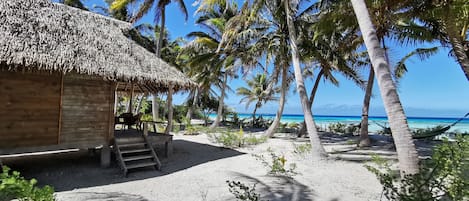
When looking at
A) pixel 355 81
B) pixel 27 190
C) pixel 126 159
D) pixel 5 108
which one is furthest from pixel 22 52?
pixel 355 81

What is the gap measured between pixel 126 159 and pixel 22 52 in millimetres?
3113

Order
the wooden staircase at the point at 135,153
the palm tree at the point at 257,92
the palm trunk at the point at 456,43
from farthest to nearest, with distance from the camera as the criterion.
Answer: the palm tree at the point at 257,92 < the palm trunk at the point at 456,43 < the wooden staircase at the point at 135,153

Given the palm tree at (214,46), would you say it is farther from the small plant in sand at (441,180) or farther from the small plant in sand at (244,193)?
the small plant in sand at (441,180)

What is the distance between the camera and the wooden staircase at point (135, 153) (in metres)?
6.67

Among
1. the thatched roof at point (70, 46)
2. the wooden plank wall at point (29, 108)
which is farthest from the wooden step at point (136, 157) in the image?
the thatched roof at point (70, 46)

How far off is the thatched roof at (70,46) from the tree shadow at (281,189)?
3.62m

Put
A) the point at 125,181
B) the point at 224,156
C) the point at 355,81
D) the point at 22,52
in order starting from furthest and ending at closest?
the point at 355,81 → the point at 224,156 → the point at 125,181 → the point at 22,52

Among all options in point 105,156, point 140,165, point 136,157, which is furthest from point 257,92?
point 140,165

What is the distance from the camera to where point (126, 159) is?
21.8ft

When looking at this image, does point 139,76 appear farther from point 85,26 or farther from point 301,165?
point 301,165

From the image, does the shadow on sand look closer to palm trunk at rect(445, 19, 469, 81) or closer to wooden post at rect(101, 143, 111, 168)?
wooden post at rect(101, 143, 111, 168)

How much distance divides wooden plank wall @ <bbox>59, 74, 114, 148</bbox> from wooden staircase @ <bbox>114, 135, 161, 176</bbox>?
0.46 metres

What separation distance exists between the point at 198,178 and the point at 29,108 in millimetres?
4006

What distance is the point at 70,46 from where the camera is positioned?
6.29 m
